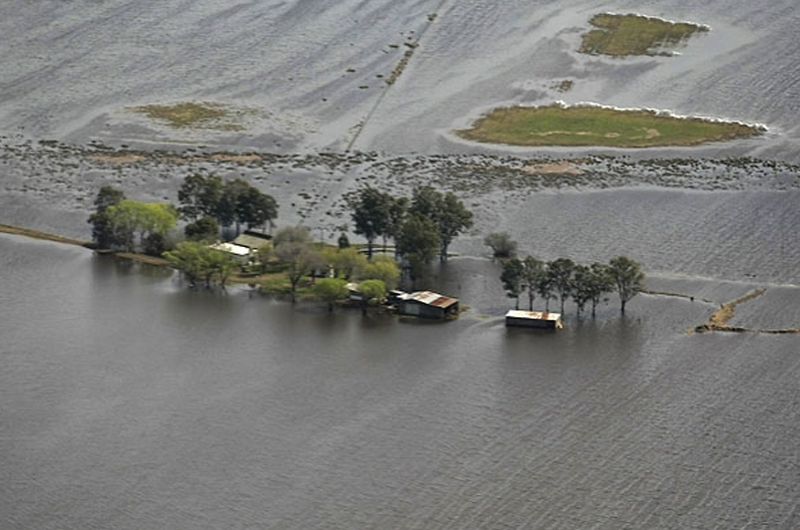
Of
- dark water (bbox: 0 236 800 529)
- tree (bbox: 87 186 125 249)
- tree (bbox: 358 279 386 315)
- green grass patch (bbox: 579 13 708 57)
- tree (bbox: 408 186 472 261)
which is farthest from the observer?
green grass patch (bbox: 579 13 708 57)

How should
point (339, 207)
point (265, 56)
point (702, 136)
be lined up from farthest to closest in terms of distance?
point (265, 56) < point (702, 136) < point (339, 207)

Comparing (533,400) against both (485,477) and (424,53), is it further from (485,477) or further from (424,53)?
(424,53)

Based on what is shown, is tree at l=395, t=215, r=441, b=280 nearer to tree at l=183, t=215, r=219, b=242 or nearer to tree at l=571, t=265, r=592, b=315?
tree at l=571, t=265, r=592, b=315

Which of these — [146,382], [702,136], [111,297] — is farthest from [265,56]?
A: [146,382]

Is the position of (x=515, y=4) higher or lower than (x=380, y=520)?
higher

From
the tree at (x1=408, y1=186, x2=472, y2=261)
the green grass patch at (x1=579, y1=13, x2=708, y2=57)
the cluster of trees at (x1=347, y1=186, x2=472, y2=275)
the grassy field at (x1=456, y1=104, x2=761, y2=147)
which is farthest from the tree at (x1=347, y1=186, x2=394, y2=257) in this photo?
the green grass patch at (x1=579, y1=13, x2=708, y2=57)

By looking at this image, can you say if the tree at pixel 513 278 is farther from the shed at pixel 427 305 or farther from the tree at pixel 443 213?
the tree at pixel 443 213
